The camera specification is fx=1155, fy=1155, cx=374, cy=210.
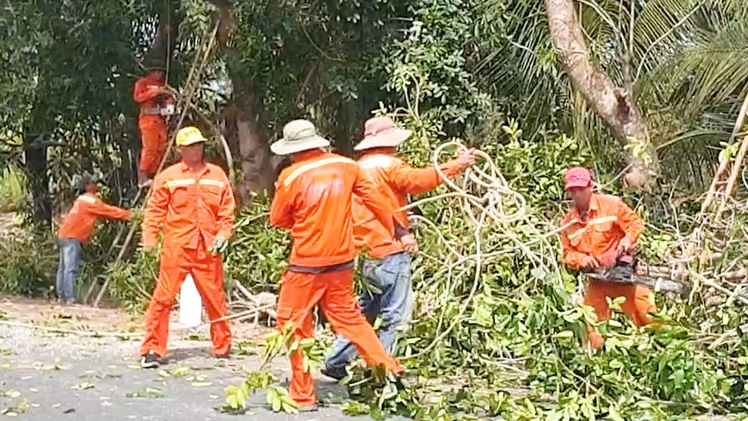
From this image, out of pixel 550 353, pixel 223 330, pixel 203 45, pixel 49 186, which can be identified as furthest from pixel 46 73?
pixel 550 353

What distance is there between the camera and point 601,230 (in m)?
7.54

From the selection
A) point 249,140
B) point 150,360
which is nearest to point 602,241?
point 150,360

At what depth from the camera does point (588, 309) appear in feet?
21.3

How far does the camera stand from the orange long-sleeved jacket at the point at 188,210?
26.6 feet

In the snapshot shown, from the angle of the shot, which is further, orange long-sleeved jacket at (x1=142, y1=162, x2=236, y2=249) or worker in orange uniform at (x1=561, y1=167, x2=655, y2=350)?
orange long-sleeved jacket at (x1=142, y1=162, x2=236, y2=249)

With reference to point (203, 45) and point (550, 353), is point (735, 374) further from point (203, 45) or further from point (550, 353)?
point (203, 45)

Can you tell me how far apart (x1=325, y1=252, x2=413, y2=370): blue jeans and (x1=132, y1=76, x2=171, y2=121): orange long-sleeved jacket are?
6.33 meters

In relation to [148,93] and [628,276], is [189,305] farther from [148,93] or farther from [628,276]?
[148,93]

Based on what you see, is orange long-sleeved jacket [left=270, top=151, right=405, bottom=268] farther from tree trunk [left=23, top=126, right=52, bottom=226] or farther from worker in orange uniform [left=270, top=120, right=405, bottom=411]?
tree trunk [left=23, top=126, right=52, bottom=226]

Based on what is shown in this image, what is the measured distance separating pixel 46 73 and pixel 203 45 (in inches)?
72.3

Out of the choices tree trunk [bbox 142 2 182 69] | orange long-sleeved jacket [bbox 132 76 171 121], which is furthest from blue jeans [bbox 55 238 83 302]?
tree trunk [bbox 142 2 182 69]

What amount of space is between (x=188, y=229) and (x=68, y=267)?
5.80 metres

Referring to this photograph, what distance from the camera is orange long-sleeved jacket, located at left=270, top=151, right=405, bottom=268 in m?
6.61

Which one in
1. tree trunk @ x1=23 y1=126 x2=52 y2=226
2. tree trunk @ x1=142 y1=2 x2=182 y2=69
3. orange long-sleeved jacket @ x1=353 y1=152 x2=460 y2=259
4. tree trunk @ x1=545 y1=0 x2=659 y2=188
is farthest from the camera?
tree trunk @ x1=23 y1=126 x2=52 y2=226
